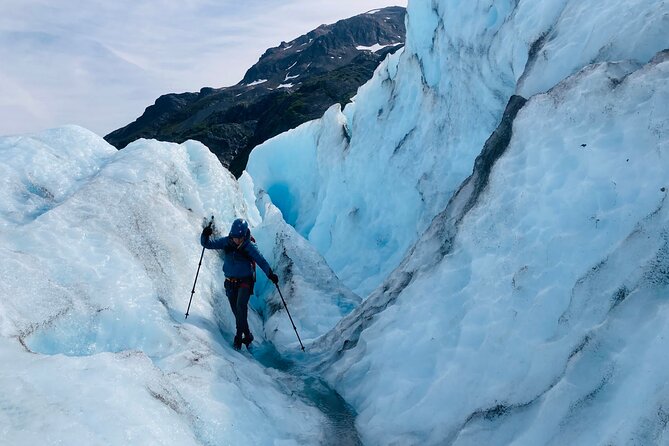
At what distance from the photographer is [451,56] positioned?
13227 mm

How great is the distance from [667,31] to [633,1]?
38.2 inches

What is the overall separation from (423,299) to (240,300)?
2.87 metres

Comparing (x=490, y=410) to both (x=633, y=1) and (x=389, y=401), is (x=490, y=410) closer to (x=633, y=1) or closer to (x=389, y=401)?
(x=389, y=401)

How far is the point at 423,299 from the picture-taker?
23.5 feet

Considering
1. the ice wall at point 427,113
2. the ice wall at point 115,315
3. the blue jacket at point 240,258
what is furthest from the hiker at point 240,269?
the ice wall at point 427,113

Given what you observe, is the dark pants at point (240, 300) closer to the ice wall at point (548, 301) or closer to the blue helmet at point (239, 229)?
the blue helmet at point (239, 229)

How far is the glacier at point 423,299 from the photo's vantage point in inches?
180

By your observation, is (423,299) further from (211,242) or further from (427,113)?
(427,113)

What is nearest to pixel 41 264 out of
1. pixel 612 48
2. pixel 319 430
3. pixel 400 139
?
pixel 319 430

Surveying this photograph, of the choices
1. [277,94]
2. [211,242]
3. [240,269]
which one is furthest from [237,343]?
[277,94]

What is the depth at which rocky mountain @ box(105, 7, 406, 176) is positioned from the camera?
67500mm

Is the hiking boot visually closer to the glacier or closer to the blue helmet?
the glacier

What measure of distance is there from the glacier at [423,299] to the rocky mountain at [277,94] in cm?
4735

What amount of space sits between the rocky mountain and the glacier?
4735 centimetres
